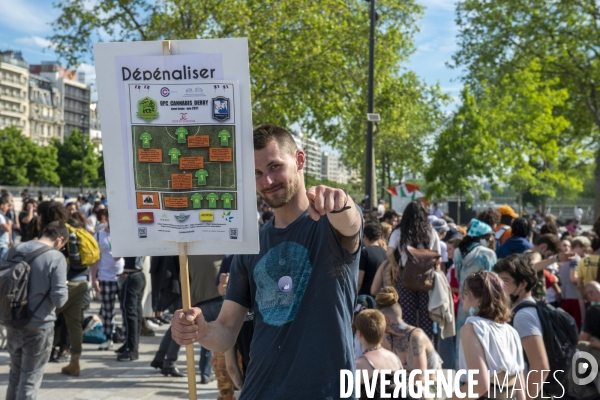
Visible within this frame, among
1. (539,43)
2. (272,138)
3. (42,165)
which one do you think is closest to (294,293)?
(272,138)

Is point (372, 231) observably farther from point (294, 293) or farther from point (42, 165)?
point (42, 165)

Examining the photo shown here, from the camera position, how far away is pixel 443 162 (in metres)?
30.0

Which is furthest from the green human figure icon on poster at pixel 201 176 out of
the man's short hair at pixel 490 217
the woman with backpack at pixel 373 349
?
the man's short hair at pixel 490 217

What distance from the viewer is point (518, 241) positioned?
27.8 ft

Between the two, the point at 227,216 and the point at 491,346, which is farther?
the point at 491,346

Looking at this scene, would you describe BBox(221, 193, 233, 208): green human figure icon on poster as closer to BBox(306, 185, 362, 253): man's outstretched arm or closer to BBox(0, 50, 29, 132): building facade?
BBox(306, 185, 362, 253): man's outstretched arm

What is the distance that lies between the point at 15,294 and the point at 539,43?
27.3 m

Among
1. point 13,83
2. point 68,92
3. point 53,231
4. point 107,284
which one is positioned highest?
point 68,92

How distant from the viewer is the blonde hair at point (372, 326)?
4.79 metres

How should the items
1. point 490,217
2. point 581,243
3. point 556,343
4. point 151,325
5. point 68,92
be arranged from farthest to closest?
point 68,92
point 151,325
point 490,217
point 581,243
point 556,343

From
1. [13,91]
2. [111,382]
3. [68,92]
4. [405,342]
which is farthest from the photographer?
[68,92]

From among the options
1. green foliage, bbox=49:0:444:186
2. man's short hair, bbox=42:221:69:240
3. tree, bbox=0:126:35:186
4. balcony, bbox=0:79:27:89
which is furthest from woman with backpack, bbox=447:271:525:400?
balcony, bbox=0:79:27:89

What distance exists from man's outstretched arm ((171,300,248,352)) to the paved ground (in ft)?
15.7

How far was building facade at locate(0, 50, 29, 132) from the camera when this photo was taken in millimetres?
115062
